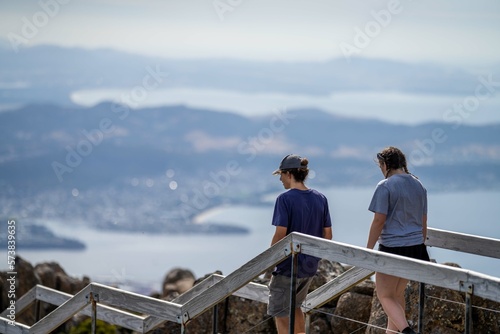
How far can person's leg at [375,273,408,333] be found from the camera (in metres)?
8.00

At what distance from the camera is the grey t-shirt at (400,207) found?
8023 mm

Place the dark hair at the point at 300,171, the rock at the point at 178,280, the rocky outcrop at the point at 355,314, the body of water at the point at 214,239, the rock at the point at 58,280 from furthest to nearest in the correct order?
the body of water at the point at 214,239 < the rock at the point at 58,280 < the rock at the point at 178,280 < the rocky outcrop at the point at 355,314 < the dark hair at the point at 300,171

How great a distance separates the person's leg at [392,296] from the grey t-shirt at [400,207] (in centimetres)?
27

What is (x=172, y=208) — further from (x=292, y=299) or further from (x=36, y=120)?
(x=292, y=299)

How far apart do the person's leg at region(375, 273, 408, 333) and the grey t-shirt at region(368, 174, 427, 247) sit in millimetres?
270

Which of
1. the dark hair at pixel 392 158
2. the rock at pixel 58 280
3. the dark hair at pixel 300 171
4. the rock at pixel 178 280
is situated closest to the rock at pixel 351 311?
the dark hair at pixel 300 171

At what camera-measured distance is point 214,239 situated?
463 ft

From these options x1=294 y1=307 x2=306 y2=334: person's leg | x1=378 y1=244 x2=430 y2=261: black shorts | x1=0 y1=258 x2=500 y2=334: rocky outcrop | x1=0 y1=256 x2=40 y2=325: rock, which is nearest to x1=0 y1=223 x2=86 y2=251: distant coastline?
x1=0 y1=256 x2=40 y2=325: rock

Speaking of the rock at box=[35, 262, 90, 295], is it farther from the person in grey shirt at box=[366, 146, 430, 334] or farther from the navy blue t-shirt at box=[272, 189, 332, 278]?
the person in grey shirt at box=[366, 146, 430, 334]

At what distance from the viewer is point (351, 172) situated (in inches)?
5881

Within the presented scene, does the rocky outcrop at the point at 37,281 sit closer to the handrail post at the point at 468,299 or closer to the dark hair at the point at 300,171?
the dark hair at the point at 300,171

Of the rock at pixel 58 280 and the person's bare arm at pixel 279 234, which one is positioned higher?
the person's bare arm at pixel 279 234

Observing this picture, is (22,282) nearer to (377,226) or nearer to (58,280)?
(58,280)

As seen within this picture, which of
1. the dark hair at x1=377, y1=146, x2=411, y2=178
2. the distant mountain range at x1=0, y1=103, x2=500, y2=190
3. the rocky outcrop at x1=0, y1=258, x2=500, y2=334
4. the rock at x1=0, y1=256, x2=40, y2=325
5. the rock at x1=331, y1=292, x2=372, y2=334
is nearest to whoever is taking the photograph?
the dark hair at x1=377, y1=146, x2=411, y2=178
